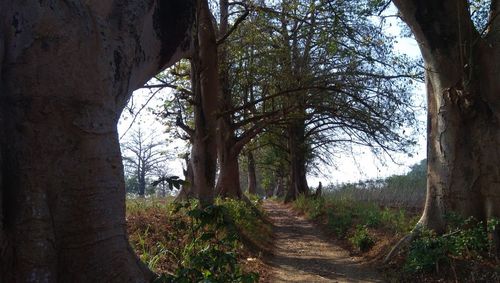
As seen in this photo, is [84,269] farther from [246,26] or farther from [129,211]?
[246,26]

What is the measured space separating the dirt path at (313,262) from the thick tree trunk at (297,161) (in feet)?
43.7

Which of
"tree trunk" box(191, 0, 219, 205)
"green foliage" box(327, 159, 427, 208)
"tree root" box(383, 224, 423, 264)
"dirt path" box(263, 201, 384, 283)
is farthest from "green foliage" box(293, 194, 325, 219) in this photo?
"tree root" box(383, 224, 423, 264)

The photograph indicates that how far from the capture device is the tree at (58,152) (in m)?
3.24

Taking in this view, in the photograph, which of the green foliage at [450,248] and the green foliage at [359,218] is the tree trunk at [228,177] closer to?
the green foliage at [359,218]

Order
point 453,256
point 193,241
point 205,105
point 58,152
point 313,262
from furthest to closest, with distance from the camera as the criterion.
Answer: point 205,105
point 313,262
point 453,256
point 193,241
point 58,152

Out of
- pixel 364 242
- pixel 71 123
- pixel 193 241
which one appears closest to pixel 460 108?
pixel 364 242

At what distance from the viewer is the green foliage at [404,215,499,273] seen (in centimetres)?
720

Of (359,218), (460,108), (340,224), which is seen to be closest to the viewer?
(460,108)

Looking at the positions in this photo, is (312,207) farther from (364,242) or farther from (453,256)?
(453,256)

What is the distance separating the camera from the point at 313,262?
10.1m

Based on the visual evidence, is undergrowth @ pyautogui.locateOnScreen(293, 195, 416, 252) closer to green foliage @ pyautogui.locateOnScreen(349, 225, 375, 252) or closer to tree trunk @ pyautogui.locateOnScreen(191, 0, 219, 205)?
green foliage @ pyautogui.locateOnScreen(349, 225, 375, 252)

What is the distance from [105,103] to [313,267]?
22.5 ft

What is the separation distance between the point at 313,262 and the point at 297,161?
65.7 feet

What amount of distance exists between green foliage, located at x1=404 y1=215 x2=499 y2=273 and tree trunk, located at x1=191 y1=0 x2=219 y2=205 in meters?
6.45
